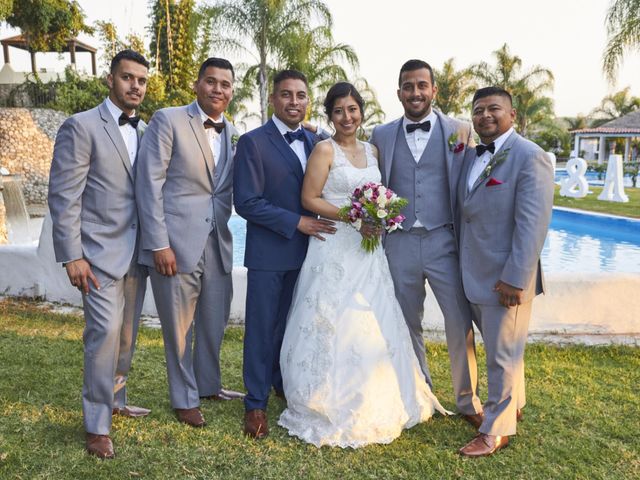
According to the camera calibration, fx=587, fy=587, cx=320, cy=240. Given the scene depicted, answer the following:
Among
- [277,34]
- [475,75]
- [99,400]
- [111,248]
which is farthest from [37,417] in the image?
[475,75]

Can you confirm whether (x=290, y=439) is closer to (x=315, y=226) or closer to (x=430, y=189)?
(x=315, y=226)

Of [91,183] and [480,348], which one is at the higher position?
[91,183]

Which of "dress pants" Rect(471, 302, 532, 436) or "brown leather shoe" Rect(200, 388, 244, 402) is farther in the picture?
"brown leather shoe" Rect(200, 388, 244, 402)

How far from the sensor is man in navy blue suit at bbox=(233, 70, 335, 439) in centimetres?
384

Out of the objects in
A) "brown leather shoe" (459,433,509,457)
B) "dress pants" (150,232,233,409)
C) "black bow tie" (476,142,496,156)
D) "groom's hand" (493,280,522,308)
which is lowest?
"brown leather shoe" (459,433,509,457)

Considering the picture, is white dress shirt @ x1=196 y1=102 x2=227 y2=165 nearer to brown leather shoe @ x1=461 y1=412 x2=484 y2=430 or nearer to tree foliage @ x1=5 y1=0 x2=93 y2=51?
brown leather shoe @ x1=461 y1=412 x2=484 y2=430

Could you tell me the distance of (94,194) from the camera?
3.59 m

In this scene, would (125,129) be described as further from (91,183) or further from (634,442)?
(634,442)

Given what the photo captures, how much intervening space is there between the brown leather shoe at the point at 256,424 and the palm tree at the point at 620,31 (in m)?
14.6

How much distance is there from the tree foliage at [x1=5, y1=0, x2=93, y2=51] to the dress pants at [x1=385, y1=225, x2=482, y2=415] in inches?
736

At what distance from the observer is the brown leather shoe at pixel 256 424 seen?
3838 millimetres

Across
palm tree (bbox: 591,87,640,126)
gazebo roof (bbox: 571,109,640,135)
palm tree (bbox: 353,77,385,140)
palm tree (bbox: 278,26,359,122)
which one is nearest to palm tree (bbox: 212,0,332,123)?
palm tree (bbox: 278,26,359,122)

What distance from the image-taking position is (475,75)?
35156 millimetres

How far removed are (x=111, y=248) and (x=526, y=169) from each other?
254cm
